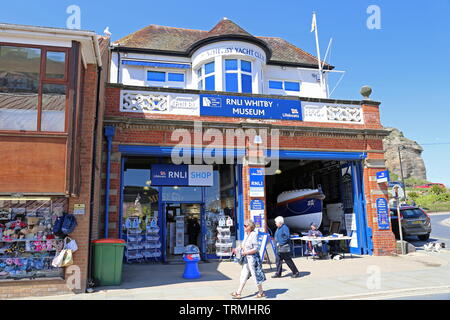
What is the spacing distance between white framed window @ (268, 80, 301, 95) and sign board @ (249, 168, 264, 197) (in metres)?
7.56

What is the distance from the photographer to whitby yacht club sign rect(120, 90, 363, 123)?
1170 cm

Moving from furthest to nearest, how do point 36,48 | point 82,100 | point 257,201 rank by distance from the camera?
point 257,201 → point 82,100 → point 36,48

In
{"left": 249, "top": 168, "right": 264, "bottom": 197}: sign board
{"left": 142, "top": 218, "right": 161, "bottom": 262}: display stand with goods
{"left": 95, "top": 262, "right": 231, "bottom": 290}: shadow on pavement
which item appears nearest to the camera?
{"left": 95, "top": 262, "right": 231, "bottom": 290}: shadow on pavement

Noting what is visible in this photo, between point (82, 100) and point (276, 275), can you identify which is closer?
point (82, 100)

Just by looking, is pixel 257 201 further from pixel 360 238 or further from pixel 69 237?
pixel 69 237

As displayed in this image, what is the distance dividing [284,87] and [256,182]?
862 centimetres

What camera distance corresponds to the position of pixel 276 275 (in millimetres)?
9484

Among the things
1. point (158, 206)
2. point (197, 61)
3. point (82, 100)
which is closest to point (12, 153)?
point (82, 100)

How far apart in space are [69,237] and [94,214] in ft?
5.41

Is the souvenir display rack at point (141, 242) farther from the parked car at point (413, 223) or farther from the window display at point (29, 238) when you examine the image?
the parked car at point (413, 223)

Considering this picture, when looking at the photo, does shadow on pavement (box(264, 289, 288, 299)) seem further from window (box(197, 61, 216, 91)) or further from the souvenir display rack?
window (box(197, 61, 216, 91))

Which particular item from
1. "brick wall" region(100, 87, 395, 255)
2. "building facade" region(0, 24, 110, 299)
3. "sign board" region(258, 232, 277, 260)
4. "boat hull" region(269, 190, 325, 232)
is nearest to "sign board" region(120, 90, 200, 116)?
"brick wall" region(100, 87, 395, 255)

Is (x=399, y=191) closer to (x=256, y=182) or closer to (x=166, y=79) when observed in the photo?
(x=256, y=182)

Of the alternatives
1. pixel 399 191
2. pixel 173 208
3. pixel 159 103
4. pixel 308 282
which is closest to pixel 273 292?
pixel 308 282
